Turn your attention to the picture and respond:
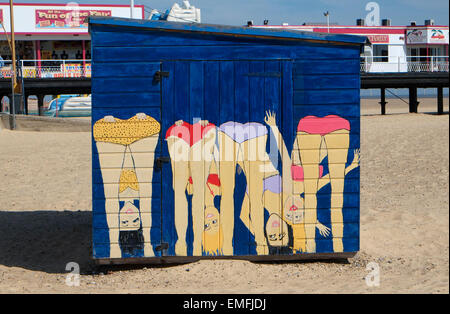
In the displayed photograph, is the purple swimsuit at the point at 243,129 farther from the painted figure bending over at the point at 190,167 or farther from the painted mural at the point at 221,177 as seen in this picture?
the painted figure bending over at the point at 190,167

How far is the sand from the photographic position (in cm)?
607

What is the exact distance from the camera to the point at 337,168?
6.56 m

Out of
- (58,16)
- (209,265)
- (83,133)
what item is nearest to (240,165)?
(209,265)

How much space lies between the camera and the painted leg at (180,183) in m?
6.47

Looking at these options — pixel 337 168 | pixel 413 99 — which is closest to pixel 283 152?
pixel 337 168

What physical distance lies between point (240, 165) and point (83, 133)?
625 inches

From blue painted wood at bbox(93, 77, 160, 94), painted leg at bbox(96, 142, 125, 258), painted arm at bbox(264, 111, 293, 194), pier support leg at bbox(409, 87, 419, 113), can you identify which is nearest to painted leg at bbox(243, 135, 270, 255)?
painted arm at bbox(264, 111, 293, 194)

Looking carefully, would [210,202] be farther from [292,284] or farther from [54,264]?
[54,264]

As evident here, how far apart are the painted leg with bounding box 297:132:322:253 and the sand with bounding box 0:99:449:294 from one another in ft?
1.70

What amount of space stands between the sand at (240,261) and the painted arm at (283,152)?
0.89 m

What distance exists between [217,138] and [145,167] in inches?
31.2

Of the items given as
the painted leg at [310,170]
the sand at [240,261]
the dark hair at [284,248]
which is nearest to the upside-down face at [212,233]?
the sand at [240,261]

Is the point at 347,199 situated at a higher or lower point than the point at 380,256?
higher

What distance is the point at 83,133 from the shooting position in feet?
70.8
